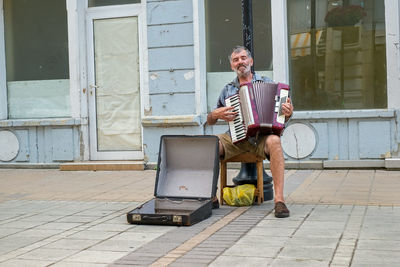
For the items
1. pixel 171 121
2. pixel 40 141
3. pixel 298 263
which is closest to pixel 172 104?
pixel 171 121

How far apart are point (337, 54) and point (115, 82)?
3673 mm

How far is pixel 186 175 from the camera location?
21.0 feet

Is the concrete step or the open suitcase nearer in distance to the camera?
→ the open suitcase

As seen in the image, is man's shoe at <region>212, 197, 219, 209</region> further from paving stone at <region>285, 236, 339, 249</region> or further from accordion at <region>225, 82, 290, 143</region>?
paving stone at <region>285, 236, 339, 249</region>

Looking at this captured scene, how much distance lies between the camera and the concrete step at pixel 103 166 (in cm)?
1015

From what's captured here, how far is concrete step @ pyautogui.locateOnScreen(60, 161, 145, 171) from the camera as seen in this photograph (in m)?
10.1

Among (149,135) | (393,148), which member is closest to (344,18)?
(393,148)

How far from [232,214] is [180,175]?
722mm

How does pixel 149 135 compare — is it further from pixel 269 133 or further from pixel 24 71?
pixel 269 133

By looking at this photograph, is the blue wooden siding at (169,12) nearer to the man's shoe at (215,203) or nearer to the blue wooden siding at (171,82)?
the blue wooden siding at (171,82)

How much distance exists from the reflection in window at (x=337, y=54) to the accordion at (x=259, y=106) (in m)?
3.73

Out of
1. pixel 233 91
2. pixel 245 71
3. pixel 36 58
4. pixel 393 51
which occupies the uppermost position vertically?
pixel 36 58

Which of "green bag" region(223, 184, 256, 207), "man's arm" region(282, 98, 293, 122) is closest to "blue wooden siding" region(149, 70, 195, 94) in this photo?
"green bag" region(223, 184, 256, 207)

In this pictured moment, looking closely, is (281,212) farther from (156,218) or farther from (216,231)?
(156,218)
